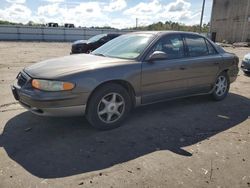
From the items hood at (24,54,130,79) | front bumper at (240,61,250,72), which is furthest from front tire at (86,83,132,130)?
front bumper at (240,61,250,72)

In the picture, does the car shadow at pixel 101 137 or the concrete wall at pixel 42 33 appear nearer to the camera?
the car shadow at pixel 101 137

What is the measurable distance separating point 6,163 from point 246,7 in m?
38.4

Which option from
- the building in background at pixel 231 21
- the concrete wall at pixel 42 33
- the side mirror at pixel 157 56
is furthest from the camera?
the building in background at pixel 231 21

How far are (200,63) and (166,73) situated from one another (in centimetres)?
105

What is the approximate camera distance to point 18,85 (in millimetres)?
4227

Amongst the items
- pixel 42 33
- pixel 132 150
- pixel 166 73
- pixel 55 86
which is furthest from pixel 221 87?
pixel 42 33

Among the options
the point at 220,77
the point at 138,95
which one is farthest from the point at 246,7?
the point at 138,95

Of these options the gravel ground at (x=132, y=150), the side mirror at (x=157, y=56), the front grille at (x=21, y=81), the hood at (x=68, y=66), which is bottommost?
the gravel ground at (x=132, y=150)

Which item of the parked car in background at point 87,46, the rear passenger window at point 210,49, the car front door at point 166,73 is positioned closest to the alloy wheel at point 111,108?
the car front door at point 166,73

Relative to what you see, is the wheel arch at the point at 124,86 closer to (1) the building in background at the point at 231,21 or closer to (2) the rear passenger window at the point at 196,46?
(2) the rear passenger window at the point at 196,46

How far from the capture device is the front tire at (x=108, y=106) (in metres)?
4.10

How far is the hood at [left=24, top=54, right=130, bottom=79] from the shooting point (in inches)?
154

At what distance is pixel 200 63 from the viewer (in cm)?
546

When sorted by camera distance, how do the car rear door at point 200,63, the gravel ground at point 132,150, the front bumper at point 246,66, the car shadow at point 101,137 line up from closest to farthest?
the gravel ground at point 132,150 → the car shadow at point 101,137 → the car rear door at point 200,63 → the front bumper at point 246,66
